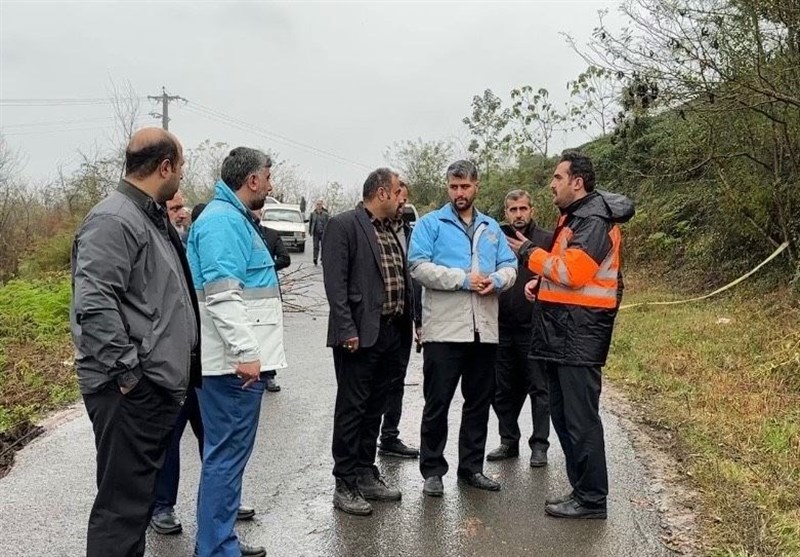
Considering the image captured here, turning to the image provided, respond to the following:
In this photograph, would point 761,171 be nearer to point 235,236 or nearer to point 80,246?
point 235,236

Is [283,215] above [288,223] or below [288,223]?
above

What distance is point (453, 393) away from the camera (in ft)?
16.2

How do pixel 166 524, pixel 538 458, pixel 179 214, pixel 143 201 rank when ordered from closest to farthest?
pixel 143 201 < pixel 166 524 < pixel 538 458 < pixel 179 214

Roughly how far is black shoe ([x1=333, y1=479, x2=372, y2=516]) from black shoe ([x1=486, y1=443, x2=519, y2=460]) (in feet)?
4.48

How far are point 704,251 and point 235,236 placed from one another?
1218 cm

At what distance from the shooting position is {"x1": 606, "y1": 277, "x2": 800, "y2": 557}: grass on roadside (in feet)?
14.0

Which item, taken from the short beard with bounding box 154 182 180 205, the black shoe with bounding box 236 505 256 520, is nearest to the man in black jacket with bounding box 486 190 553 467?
the black shoe with bounding box 236 505 256 520

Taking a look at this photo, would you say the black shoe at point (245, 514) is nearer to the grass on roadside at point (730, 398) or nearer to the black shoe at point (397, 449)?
the black shoe at point (397, 449)

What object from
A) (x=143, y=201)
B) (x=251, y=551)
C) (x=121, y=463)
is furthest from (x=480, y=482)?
(x=143, y=201)

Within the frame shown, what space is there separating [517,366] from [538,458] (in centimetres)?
73

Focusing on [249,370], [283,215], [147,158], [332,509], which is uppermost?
[283,215]

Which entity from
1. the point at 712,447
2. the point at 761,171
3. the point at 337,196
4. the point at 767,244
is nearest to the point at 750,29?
the point at 761,171

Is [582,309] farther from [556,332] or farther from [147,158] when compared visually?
[147,158]

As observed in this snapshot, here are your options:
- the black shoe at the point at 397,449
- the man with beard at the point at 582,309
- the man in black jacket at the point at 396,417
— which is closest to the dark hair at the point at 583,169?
the man with beard at the point at 582,309
